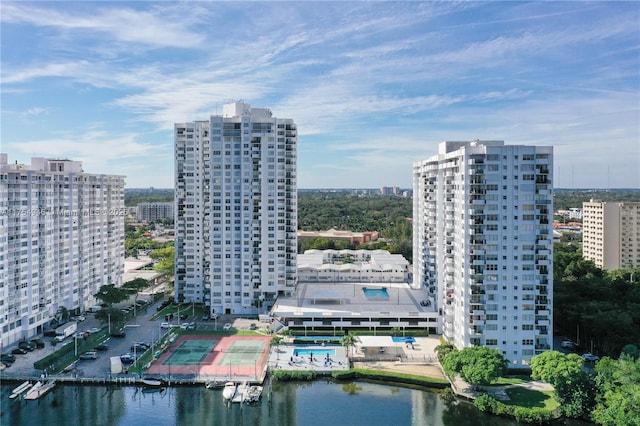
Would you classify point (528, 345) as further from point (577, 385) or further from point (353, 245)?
point (353, 245)

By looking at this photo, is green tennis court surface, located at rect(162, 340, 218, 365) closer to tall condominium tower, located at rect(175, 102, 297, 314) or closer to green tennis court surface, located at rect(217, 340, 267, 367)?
green tennis court surface, located at rect(217, 340, 267, 367)

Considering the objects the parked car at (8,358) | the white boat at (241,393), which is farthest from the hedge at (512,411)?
the parked car at (8,358)

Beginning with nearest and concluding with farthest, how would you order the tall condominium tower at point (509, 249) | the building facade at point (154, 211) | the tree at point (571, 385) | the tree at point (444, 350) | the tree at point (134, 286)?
1. the tree at point (571, 385)
2. the tree at point (444, 350)
3. the tall condominium tower at point (509, 249)
4. the tree at point (134, 286)
5. the building facade at point (154, 211)

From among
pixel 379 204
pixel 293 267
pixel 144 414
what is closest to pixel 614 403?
pixel 144 414

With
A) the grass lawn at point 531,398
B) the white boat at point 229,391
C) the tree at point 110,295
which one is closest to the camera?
the grass lawn at point 531,398

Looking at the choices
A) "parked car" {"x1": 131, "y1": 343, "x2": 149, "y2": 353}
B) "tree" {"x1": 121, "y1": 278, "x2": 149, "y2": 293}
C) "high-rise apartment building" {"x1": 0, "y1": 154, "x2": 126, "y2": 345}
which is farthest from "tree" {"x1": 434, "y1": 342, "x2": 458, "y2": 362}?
"high-rise apartment building" {"x1": 0, "y1": 154, "x2": 126, "y2": 345}

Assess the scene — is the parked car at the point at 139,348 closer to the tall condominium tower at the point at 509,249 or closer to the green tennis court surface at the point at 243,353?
the green tennis court surface at the point at 243,353
